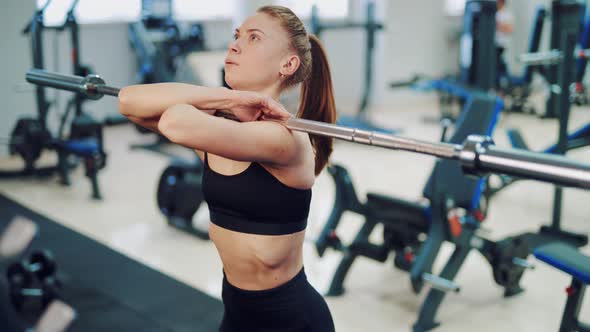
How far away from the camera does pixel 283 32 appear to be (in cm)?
140

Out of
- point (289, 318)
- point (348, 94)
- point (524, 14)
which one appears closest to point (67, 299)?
point (289, 318)

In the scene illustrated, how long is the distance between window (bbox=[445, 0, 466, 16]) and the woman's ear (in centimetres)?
790

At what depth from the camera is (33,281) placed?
2.94m

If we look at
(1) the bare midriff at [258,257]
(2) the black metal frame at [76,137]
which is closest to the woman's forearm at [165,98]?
(1) the bare midriff at [258,257]

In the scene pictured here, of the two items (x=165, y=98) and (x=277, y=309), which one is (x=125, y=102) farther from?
(x=277, y=309)

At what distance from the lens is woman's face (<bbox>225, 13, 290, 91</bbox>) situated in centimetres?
136

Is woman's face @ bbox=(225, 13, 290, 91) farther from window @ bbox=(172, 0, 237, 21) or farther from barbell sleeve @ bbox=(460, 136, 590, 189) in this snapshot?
window @ bbox=(172, 0, 237, 21)

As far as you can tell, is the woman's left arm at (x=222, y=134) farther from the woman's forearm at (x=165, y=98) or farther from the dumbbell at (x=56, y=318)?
the dumbbell at (x=56, y=318)

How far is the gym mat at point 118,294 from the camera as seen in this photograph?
280cm

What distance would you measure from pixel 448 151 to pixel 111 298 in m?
2.44

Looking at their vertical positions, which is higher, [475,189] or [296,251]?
[296,251]

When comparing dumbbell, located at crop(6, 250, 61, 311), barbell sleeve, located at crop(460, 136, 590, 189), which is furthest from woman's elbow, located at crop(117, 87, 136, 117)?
dumbbell, located at crop(6, 250, 61, 311)

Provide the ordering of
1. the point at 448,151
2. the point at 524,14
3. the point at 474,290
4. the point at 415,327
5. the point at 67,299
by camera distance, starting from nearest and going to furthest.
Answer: the point at 448,151, the point at 415,327, the point at 67,299, the point at 474,290, the point at 524,14

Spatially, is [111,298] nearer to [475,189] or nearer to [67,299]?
[67,299]
